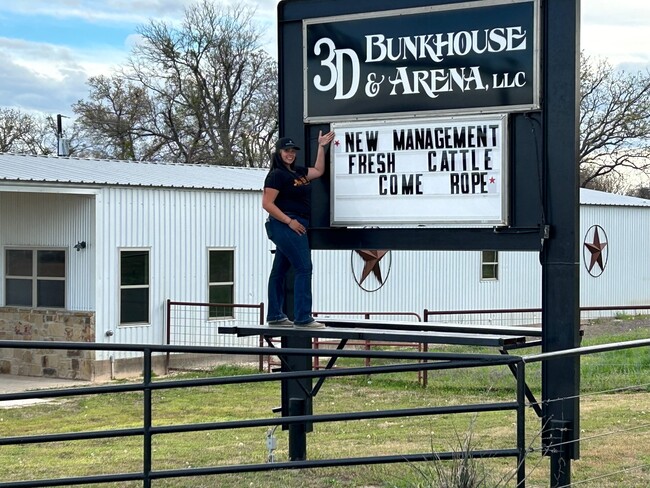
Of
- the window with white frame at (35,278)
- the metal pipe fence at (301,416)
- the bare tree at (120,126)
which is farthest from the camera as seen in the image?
the bare tree at (120,126)

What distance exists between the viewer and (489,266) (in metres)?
28.6

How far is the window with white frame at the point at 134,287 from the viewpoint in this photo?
2062cm

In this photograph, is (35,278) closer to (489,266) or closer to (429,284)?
(429,284)

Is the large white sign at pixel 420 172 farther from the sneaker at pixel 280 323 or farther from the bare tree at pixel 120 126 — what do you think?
the bare tree at pixel 120 126

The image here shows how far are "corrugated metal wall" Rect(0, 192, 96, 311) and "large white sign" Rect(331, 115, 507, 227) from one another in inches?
471

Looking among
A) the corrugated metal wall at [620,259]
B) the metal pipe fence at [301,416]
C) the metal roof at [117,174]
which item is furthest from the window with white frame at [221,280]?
the metal pipe fence at [301,416]

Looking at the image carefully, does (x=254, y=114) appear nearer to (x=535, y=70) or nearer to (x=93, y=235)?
(x=93, y=235)

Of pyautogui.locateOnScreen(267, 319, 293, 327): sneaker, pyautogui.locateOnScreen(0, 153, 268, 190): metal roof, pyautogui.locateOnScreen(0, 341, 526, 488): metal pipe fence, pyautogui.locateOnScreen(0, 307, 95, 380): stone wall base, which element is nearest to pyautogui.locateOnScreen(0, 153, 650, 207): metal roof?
pyautogui.locateOnScreen(0, 153, 268, 190): metal roof

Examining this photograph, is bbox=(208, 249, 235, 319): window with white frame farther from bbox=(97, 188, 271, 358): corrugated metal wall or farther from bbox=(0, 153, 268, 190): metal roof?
bbox=(0, 153, 268, 190): metal roof

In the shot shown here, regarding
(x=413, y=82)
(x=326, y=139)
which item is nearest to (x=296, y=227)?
(x=326, y=139)

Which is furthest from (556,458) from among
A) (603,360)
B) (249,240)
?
(249,240)

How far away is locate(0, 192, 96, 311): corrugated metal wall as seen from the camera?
2019 centimetres

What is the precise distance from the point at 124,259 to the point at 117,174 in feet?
7.94

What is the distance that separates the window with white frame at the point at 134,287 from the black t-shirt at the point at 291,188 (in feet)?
40.1
